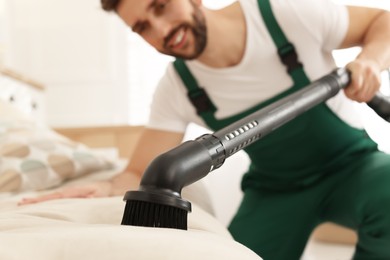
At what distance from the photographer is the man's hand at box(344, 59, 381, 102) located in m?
1.01

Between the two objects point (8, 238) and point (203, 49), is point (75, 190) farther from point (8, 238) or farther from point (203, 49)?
point (8, 238)

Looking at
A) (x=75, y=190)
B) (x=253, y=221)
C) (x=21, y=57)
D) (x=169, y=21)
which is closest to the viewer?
(x=75, y=190)

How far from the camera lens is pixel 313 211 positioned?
1.33 metres

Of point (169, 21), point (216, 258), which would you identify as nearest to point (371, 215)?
point (169, 21)

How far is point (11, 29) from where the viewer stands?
4047mm

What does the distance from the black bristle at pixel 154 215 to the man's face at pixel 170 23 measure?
75 centimetres

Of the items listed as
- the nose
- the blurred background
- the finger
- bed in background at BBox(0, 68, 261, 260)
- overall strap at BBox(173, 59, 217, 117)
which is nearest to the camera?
bed in background at BBox(0, 68, 261, 260)

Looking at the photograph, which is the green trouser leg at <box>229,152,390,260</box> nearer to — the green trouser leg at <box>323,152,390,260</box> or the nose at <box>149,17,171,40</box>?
the green trouser leg at <box>323,152,390,260</box>

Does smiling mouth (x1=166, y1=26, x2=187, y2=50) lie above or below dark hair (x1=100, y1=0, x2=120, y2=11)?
below

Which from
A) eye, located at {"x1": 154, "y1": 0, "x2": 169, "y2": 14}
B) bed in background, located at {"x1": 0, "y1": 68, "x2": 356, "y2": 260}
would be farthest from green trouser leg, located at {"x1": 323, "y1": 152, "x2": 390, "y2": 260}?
eye, located at {"x1": 154, "y1": 0, "x2": 169, "y2": 14}

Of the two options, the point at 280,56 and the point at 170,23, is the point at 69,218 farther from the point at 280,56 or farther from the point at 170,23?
the point at 280,56

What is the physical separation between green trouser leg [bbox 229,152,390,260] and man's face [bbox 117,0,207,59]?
1.53 feet

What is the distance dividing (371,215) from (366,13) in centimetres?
53

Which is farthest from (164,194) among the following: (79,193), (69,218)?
(79,193)
